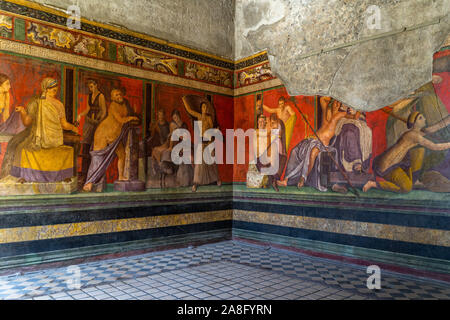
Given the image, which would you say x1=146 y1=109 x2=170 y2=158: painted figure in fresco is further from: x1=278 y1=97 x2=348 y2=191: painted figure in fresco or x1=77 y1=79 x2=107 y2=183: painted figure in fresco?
x1=278 y1=97 x2=348 y2=191: painted figure in fresco

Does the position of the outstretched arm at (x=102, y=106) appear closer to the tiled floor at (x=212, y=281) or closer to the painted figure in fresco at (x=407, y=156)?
the tiled floor at (x=212, y=281)

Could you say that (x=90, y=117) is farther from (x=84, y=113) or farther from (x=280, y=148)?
(x=280, y=148)

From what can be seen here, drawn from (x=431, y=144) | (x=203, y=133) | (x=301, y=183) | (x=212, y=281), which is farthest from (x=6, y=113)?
(x=431, y=144)

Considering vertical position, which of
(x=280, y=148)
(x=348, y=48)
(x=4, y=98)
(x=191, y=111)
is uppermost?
(x=348, y=48)

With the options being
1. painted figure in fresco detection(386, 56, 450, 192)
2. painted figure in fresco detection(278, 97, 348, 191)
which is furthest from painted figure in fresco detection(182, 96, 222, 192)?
painted figure in fresco detection(386, 56, 450, 192)

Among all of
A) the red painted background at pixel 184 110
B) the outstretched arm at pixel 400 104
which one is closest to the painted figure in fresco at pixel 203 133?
the red painted background at pixel 184 110

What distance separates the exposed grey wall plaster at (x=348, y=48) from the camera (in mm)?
4594

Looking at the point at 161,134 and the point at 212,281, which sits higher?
the point at 161,134

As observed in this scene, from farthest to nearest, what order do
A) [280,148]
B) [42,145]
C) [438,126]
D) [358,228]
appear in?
[280,148]
[358,228]
[42,145]
[438,126]

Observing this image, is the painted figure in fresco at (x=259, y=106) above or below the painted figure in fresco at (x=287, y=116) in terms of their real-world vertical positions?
above

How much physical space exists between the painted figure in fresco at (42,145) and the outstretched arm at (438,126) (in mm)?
4999

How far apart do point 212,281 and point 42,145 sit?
3.05 metres

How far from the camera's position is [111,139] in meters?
5.53

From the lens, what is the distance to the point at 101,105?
17.8ft
